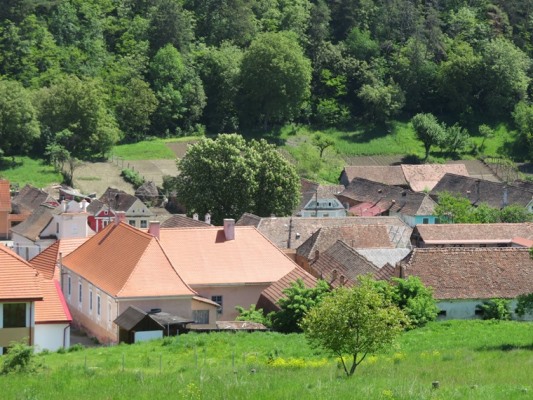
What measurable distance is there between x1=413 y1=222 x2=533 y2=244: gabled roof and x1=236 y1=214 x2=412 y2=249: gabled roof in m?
1.21

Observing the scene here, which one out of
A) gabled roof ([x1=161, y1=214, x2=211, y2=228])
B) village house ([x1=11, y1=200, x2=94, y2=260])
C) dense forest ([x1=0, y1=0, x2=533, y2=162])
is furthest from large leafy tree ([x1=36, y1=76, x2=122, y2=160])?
gabled roof ([x1=161, y1=214, x2=211, y2=228])

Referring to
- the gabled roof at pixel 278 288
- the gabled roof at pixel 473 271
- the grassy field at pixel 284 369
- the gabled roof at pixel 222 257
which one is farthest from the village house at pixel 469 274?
the gabled roof at pixel 222 257

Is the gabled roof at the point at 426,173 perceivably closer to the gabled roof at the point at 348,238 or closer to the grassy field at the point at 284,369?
the gabled roof at the point at 348,238

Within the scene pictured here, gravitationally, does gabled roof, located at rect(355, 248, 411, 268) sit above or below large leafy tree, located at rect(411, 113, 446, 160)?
above

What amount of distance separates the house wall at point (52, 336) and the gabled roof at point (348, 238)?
14.4 meters

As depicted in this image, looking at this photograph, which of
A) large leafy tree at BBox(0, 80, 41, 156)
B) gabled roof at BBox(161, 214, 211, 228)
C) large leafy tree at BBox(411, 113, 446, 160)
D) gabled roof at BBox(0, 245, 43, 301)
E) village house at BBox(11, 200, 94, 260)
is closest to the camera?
gabled roof at BBox(0, 245, 43, 301)

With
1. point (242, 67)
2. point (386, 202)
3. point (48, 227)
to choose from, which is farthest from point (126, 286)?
point (242, 67)

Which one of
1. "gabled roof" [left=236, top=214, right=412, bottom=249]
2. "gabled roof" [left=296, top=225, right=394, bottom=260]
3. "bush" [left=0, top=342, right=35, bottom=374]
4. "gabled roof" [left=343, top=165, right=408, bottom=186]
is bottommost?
"gabled roof" [left=343, top=165, right=408, bottom=186]

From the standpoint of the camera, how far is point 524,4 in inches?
4582

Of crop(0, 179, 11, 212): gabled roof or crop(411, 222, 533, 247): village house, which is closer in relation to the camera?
crop(411, 222, 533, 247): village house

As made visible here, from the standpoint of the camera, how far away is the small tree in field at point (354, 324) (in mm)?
25719

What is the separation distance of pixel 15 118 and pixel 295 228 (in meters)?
33.5

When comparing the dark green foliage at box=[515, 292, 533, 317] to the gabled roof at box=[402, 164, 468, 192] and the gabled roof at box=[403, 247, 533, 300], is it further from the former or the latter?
the gabled roof at box=[402, 164, 468, 192]

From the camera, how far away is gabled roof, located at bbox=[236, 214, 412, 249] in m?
53.2
